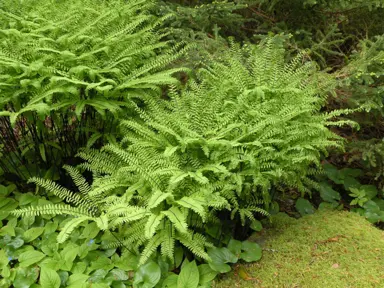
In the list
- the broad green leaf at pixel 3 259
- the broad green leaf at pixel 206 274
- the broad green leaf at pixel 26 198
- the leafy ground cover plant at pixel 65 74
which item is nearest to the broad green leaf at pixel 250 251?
the broad green leaf at pixel 206 274

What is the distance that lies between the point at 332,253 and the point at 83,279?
185 cm

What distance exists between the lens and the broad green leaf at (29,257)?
2.86 metres

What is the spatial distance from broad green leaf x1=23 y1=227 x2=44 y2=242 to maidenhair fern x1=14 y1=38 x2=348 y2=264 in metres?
0.43

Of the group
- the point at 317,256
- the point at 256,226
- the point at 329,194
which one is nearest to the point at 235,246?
the point at 256,226

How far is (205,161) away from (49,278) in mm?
1352

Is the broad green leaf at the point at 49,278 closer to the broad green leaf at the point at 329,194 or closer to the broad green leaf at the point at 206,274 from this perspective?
the broad green leaf at the point at 206,274

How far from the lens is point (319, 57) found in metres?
4.32

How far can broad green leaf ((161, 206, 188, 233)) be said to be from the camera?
7.89 ft

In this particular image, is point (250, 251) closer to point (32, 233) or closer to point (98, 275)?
point (98, 275)

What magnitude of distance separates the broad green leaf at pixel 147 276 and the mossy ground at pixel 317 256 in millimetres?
449

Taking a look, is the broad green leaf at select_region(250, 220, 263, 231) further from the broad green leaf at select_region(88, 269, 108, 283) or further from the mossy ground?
the broad green leaf at select_region(88, 269, 108, 283)

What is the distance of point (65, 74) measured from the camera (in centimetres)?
308

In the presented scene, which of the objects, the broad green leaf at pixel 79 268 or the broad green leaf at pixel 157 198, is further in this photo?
the broad green leaf at pixel 79 268

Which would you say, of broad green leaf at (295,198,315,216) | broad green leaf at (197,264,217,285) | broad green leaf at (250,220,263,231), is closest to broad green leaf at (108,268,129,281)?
broad green leaf at (197,264,217,285)
